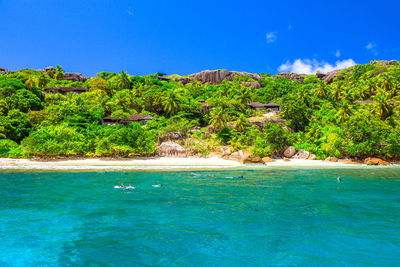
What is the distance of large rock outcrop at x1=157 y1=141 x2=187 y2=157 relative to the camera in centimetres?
4307

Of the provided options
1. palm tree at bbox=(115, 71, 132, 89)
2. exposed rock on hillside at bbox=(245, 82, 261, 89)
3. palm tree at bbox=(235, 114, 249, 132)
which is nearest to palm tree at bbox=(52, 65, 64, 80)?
palm tree at bbox=(115, 71, 132, 89)

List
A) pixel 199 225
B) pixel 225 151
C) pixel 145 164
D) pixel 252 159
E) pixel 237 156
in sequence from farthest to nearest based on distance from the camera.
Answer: pixel 225 151, pixel 237 156, pixel 252 159, pixel 145 164, pixel 199 225

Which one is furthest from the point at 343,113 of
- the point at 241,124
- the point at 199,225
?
the point at 199,225

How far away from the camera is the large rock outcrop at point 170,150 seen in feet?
141

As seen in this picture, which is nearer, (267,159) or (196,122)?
(267,159)

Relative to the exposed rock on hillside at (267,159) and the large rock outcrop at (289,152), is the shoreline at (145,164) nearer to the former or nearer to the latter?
the exposed rock on hillside at (267,159)

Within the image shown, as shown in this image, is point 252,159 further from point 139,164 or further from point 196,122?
point 196,122

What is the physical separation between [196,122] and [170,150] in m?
15.0

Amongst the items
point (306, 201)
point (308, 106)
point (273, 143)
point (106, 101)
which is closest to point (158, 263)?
point (306, 201)

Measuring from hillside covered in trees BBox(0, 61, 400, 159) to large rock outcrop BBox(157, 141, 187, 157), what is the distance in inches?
36.7

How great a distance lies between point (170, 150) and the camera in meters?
43.3

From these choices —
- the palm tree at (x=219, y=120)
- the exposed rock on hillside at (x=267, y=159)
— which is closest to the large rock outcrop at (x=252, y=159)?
the exposed rock on hillside at (x=267, y=159)

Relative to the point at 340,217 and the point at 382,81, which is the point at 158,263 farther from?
the point at 382,81

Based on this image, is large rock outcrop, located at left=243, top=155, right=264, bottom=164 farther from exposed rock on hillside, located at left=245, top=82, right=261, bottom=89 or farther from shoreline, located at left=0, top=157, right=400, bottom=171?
exposed rock on hillside, located at left=245, top=82, right=261, bottom=89
